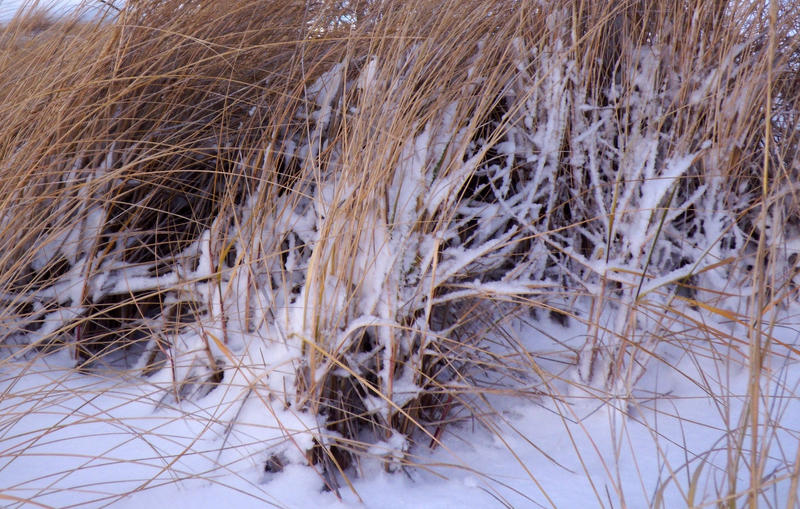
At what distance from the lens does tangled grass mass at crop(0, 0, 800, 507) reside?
1.07 m

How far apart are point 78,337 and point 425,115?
872mm

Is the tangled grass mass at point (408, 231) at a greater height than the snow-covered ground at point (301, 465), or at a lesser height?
greater

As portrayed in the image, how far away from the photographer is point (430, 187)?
3.78 feet

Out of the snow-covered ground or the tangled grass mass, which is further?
the tangled grass mass

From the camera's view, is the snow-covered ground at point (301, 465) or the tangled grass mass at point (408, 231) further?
the tangled grass mass at point (408, 231)

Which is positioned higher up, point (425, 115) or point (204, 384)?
point (425, 115)

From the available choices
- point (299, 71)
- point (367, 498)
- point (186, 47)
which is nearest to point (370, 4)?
point (299, 71)

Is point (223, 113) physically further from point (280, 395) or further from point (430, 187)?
point (280, 395)

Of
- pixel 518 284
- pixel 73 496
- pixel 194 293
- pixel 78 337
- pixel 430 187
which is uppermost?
pixel 430 187

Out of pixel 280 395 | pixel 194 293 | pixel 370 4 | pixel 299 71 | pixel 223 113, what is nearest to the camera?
pixel 280 395

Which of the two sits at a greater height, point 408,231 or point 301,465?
point 408,231

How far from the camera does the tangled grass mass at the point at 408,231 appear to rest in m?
1.07

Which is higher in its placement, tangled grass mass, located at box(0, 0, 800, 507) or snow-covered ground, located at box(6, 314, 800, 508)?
tangled grass mass, located at box(0, 0, 800, 507)

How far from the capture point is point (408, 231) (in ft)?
3.62
